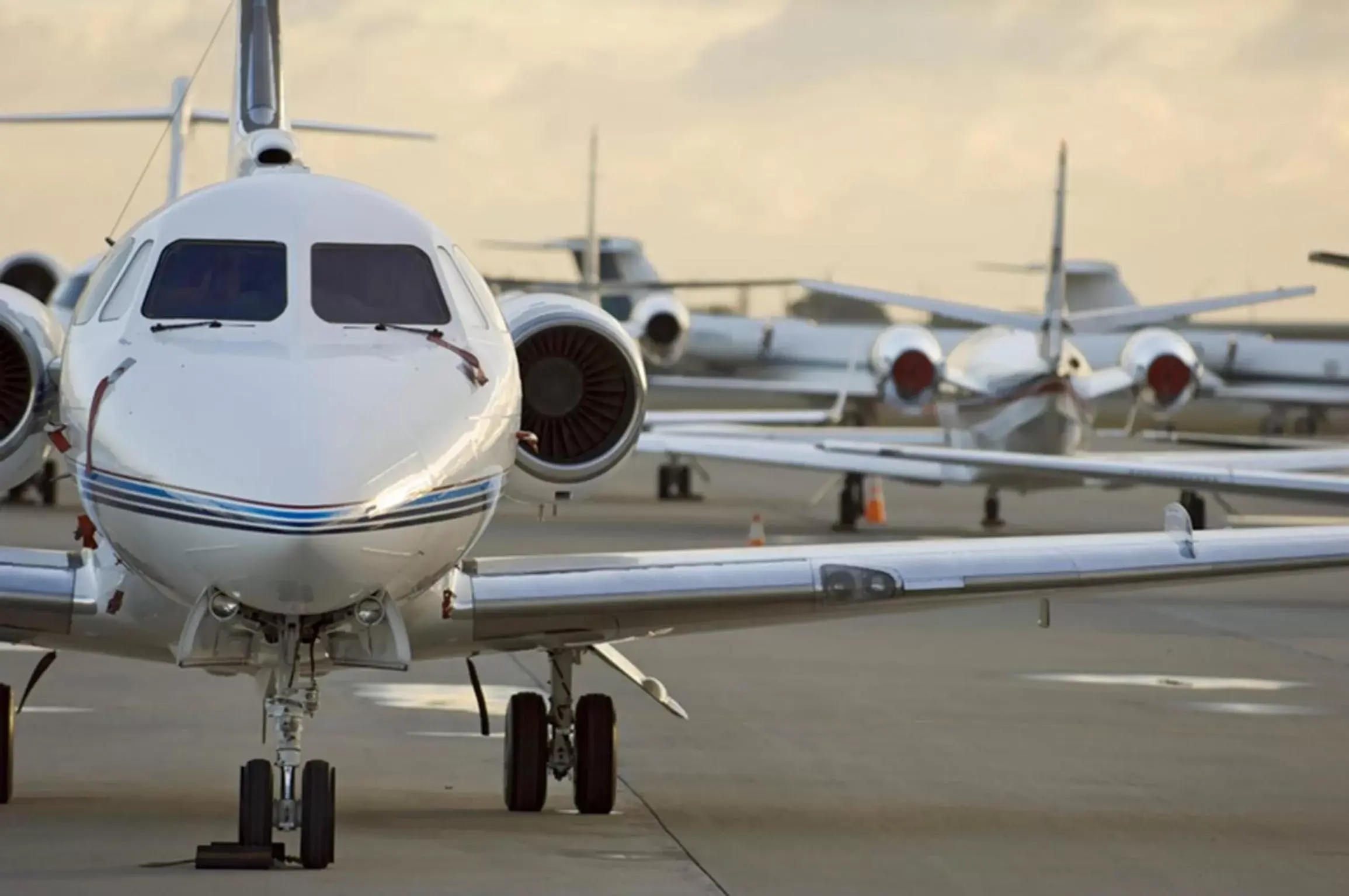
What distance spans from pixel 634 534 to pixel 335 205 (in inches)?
777

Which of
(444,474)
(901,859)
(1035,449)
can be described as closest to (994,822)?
(901,859)

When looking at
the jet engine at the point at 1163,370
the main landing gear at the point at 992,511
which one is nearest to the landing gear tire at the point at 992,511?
the main landing gear at the point at 992,511

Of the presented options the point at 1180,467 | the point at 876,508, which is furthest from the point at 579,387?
the point at 876,508

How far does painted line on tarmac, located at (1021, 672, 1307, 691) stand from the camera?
50.5ft

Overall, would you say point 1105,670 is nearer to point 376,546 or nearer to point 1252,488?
point 1252,488

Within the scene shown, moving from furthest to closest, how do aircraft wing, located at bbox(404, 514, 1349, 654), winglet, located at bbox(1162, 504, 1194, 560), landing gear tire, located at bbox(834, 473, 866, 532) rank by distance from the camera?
landing gear tire, located at bbox(834, 473, 866, 532) → winglet, located at bbox(1162, 504, 1194, 560) → aircraft wing, located at bbox(404, 514, 1349, 654)

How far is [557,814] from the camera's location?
32.4 feet

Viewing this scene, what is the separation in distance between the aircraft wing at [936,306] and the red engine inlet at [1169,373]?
9.42 feet

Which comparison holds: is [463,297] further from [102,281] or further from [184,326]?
[102,281]

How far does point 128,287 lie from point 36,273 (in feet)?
79.1

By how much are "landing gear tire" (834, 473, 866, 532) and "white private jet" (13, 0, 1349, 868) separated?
2019 centimetres

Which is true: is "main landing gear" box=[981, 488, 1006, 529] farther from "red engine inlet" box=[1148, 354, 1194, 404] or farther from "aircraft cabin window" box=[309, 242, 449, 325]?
"aircraft cabin window" box=[309, 242, 449, 325]

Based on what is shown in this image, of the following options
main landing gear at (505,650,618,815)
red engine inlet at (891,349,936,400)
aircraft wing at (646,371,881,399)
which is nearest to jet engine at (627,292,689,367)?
aircraft wing at (646,371,881,399)

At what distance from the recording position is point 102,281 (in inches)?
349
